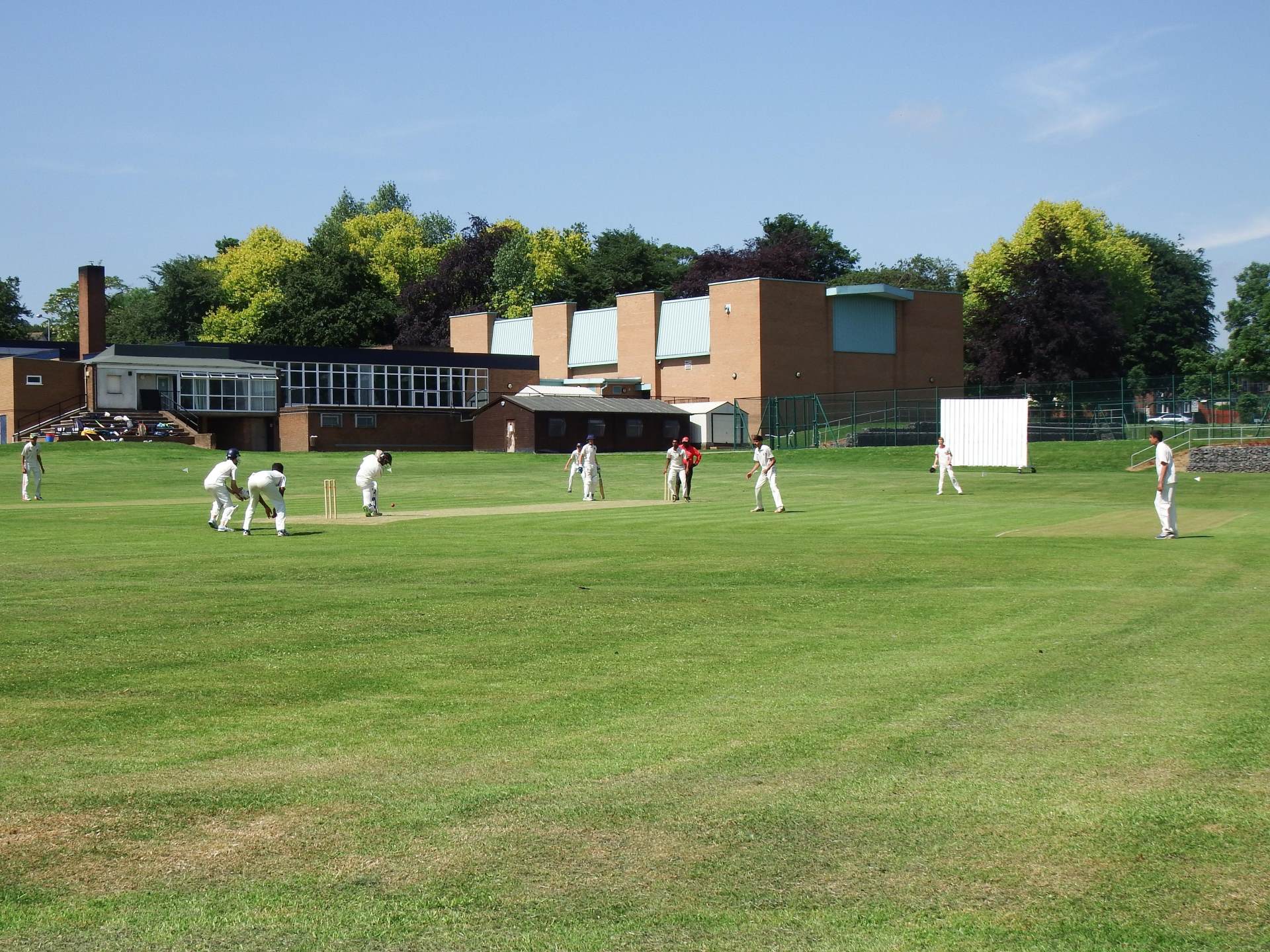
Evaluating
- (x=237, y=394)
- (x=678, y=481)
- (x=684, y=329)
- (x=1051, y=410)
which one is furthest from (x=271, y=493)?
(x=684, y=329)

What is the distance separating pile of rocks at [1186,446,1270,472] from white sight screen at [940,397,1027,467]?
6.99 metres

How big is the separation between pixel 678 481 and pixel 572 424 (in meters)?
34.7

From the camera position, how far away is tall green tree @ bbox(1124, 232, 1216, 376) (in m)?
113

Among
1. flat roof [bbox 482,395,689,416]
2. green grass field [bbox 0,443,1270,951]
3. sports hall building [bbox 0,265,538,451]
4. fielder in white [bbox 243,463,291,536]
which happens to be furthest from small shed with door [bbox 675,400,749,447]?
green grass field [bbox 0,443,1270,951]

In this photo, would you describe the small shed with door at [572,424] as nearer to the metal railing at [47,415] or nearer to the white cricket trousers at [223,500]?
the metal railing at [47,415]

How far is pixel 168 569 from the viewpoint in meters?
18.5

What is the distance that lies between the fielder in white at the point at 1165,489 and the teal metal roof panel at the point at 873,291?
61971 millimetres

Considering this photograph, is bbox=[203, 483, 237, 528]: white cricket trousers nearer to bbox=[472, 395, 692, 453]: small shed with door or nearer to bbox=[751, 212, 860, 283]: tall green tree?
bbox=[472, 395, 692, 453]: small shed with door

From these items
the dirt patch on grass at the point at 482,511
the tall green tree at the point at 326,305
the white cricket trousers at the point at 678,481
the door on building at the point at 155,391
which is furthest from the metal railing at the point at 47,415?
the white cricket trousers at the point at 678,481

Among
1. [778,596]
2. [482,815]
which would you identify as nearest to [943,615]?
[778,596]

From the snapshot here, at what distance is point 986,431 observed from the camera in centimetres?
5744

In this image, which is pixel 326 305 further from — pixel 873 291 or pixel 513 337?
pixel 873 291

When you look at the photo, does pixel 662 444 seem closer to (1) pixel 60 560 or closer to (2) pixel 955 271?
(1) pixel 60 560

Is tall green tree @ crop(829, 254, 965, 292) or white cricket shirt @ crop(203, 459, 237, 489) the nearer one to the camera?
white cricket shirt @ crop(203, 459, 237, 489)
